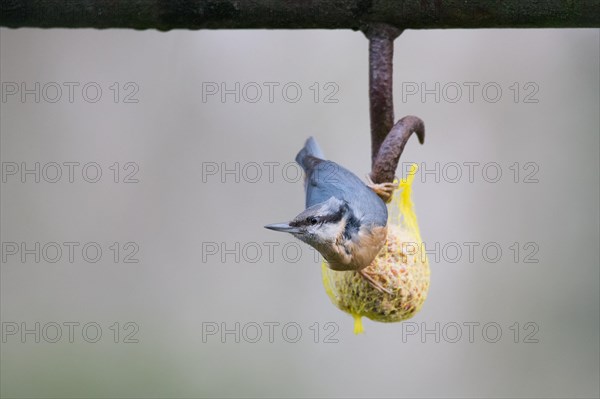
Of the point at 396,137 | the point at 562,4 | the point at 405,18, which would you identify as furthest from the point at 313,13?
the point at 562,4

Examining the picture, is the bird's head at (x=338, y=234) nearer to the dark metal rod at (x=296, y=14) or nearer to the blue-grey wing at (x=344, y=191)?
the blue-grey wing at (x=344, y=191)

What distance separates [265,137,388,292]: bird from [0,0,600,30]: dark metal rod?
362 millimetres

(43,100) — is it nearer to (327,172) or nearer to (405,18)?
(327,172)

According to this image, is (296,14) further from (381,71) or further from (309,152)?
(309,152)

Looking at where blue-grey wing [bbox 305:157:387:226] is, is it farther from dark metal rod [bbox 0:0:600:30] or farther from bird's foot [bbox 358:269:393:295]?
dark metal rod [bbox 0:0:600:30]

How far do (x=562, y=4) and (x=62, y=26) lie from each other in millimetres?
870

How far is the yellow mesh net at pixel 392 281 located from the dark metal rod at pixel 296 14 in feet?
1.27

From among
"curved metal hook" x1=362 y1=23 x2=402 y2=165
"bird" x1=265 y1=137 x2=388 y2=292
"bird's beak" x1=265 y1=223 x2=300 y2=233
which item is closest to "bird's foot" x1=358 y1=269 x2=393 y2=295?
"bird" x1=265 y1=137 x2=388 y2=292

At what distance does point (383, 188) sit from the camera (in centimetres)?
154

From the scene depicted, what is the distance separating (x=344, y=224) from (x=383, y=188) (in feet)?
0.39

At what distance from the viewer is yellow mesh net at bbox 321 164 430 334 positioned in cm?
166

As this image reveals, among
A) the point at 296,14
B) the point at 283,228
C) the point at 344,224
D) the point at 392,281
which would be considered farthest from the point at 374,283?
the point at 296,14

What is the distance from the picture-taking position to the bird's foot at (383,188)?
1500 millimetres

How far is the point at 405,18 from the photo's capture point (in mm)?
1328
